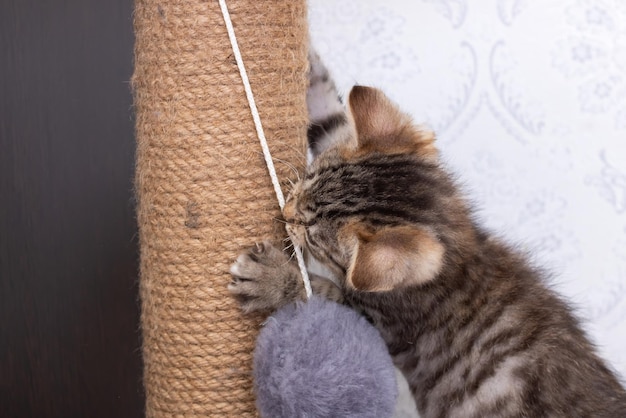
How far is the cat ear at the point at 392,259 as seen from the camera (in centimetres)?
86

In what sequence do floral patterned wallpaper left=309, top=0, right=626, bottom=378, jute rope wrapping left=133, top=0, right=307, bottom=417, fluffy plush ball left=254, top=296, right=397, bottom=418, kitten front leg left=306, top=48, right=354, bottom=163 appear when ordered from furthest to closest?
floral patterned wallpaper left=309, top=0, right=626, bottom=378 < kitten front leg left=306, top=48, right=354, bottom=163 < jute rope wrapping left=133, top=0, right=307, bottom=417 < fluffy plush ball left=254, top=296, right=397, bottom=418

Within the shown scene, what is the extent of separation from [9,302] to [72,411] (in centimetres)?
26

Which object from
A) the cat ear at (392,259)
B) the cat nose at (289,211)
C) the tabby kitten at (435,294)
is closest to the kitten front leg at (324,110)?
the tabby kitten at (435,294)

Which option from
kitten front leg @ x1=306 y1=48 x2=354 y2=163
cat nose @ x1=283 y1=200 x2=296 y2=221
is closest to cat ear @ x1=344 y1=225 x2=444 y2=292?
cat nose @ x1=283 y1=200 x2=296 y2=221

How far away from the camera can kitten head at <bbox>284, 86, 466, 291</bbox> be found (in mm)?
969

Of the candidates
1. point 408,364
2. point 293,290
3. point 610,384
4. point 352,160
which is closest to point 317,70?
point 352,160

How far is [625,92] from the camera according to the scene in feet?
4.97

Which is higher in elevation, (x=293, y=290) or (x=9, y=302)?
(x=293, y=290)

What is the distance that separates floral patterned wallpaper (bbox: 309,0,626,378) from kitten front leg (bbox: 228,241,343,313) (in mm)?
693

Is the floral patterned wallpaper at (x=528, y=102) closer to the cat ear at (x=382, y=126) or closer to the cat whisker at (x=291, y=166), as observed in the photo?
the cat ear at (x=382, y=126)

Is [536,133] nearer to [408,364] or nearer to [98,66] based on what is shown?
[408,364]

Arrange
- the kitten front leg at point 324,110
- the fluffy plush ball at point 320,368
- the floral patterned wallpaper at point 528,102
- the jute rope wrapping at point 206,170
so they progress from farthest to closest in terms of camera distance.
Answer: the floral patterned wallpaper at point 528,102 → the kitten front leg at point 324,110 → the jute rope wrapping at point 206,170 → the fluffy plush ball at point 320,368

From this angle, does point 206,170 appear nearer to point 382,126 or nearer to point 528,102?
point 382,126

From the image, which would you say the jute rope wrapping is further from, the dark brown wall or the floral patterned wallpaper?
the floral patterned wallpaper
